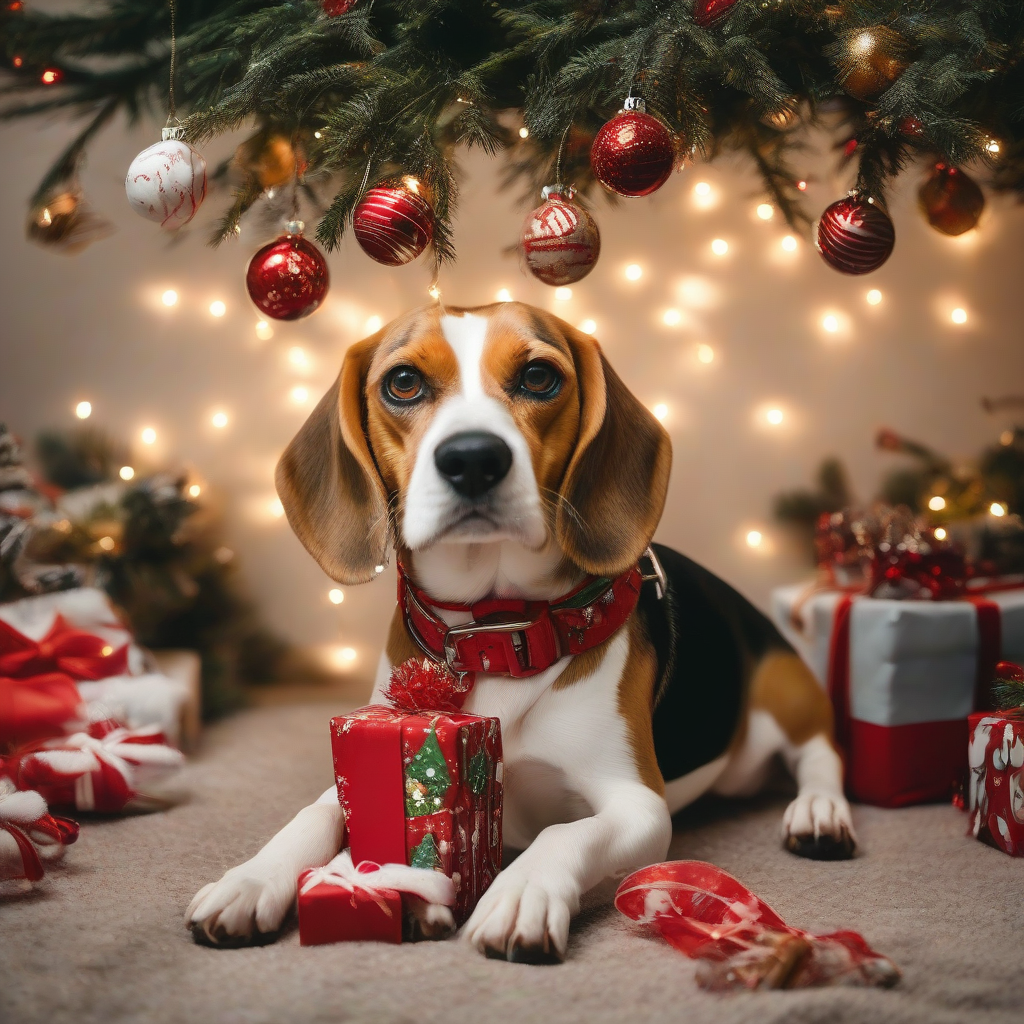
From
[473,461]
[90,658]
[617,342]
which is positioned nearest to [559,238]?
[473,461]

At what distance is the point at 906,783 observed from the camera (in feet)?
6.82

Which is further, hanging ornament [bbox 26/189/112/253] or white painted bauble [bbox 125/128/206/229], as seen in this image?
hanging ornament [bbox 26/189/112/253]

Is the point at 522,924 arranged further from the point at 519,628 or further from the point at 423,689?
the point at 519,628

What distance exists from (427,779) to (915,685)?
4.25 ft

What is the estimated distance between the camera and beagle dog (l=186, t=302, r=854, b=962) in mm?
1401

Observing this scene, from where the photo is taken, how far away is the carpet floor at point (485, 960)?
3.61ft

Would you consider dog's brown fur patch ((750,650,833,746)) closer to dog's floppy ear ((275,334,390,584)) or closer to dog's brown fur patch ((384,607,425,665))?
dog's brown fur patch ((384,607,425,665))

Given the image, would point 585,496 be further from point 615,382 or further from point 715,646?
point 715,646

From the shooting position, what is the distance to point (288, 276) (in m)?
1.78

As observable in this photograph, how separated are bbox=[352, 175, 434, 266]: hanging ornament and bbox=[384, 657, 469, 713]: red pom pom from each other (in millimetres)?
732

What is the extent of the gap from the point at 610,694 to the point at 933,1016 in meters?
0.66

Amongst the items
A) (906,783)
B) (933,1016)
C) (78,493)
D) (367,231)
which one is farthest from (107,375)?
(933,1016)

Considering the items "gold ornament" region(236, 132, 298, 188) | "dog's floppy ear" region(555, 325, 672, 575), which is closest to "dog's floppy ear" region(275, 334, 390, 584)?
"dog's floppy ear" region(555, 325, 672, 575)

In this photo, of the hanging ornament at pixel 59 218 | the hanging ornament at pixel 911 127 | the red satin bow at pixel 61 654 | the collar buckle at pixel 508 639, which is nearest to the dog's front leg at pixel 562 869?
the collar buckle at pixel 508 639
